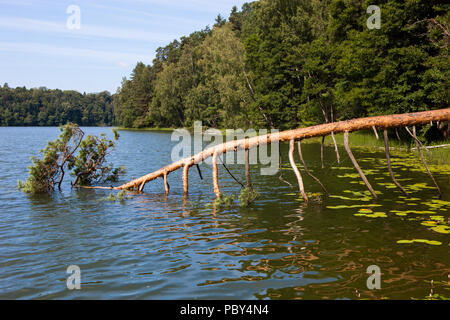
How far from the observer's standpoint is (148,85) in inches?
5290

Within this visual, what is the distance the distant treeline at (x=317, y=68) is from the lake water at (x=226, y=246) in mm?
16756

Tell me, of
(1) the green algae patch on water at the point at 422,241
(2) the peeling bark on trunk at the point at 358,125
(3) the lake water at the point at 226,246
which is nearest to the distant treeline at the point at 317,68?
(2) the peeling bark on trunk at the point at 358,125

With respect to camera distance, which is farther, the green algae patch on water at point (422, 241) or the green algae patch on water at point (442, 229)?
the green algae patch on water at point (442, 229)

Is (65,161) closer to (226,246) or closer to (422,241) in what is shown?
(226,246)

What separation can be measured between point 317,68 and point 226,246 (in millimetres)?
42471

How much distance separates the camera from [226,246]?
29.6ft

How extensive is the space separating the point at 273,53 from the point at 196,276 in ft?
176

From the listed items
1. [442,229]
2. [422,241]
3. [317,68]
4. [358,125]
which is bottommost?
[422,241]

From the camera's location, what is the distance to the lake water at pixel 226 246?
672 centimetres

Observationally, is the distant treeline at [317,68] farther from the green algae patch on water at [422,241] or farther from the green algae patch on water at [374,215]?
the green algae patch on water at [422,241]

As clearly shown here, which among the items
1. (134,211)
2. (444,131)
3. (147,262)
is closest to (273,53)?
(444,131)

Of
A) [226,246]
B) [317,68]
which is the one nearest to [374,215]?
[226,246]
